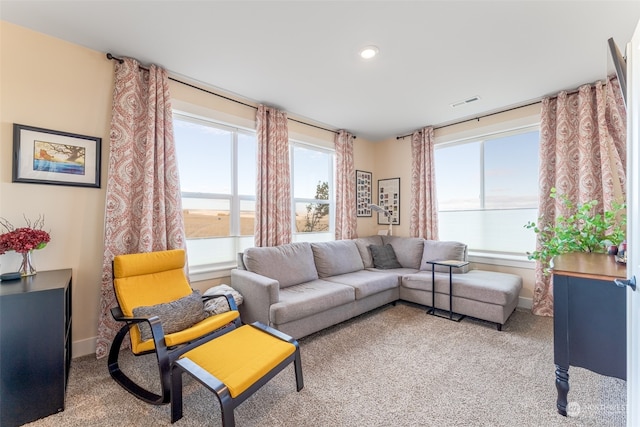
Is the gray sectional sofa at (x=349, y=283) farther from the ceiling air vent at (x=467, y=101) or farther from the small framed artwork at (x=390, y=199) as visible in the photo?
the ceiling air vent at (x=467, y=101)

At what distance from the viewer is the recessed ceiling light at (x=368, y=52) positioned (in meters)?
2.24

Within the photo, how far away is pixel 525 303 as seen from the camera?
342 centimetres

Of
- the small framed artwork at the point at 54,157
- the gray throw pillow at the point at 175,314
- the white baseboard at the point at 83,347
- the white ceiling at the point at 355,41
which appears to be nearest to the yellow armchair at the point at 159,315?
the gray throw pillow at the point at 175,314

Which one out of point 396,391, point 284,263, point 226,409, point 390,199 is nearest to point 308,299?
point 284,263

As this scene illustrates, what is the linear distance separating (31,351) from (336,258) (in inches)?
111

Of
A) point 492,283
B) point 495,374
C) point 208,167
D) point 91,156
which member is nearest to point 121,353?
point 91,156

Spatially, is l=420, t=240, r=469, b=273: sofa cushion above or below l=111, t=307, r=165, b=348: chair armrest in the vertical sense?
above

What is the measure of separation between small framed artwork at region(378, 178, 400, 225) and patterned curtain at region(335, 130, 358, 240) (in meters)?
0.73

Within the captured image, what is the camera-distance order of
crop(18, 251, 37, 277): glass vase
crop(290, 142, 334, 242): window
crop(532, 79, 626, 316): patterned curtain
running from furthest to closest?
1. crop(290, 142, 334, 242): window
2. crop(532, 79, 626, 316): patterned curtain
3. crop(18, 251, 37, 277): glass vase

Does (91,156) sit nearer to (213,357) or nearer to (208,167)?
(208,167)

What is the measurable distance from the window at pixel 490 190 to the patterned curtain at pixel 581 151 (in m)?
0.23

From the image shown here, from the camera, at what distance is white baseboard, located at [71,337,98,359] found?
228cm

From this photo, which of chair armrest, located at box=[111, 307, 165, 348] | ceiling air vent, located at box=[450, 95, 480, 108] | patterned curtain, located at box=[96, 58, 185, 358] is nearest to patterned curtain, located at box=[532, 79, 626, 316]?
ceiling air vent, located at box=[450, 95, 480, 108]

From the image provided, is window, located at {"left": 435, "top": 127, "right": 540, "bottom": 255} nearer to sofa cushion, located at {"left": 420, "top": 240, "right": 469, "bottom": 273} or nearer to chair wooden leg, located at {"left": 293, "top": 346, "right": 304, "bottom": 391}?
sofa cushion, located at {"left": 420, "top": 240, "right": 469, "bottom": 273}
